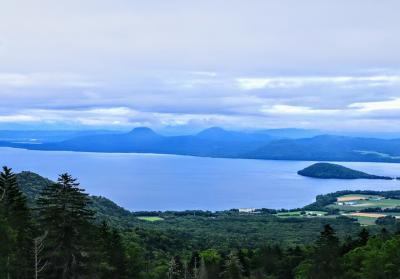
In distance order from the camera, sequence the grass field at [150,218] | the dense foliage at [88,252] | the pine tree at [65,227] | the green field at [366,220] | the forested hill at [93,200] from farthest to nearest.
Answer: the grass field at [150,218] → the green field at [366,220] → the forested hill at [93,200] → the dense foliage at [88,252] → the pine tree at [65,227]

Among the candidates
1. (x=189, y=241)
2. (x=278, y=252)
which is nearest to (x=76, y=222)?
(x=278, y=252)

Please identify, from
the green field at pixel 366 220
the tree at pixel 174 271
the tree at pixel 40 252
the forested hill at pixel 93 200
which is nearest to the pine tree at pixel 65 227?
the tree at pixel 40 252

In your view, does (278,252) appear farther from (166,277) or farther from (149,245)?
(149,245)

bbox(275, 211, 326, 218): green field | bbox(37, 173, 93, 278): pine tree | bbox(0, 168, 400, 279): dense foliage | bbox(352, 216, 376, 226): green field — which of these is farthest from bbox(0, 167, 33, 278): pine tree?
bbox(275, 211, 326, 218): green field

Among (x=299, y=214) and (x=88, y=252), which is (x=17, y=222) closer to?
(x=88, y=252)

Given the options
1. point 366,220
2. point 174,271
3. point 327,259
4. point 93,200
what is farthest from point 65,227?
point 366,220

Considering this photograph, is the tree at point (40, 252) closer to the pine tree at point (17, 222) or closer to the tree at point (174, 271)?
the pine tree at point (17, 222)

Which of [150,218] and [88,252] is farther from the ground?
[88,252]

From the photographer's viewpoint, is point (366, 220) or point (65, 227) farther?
point (366, 220)

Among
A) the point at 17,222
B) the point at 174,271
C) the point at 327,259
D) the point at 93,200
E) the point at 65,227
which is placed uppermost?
the point at 65,227
